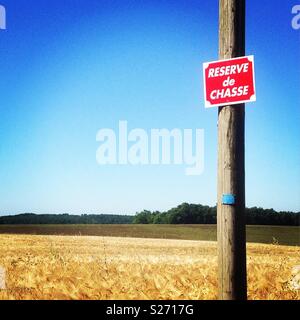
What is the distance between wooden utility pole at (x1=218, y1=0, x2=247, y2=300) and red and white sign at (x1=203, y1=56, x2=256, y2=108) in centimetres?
9

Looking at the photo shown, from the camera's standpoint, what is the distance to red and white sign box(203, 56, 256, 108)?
379cm

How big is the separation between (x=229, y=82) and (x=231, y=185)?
93 centimetres

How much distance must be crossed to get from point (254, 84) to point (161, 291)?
3.36m

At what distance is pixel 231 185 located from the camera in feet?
12.6

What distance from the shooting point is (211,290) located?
5.85 metres

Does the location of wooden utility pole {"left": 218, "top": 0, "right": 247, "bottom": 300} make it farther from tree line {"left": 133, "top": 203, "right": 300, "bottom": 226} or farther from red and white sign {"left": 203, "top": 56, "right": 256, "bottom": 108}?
tree line {"left": 133, "top": 203, "right": 300, "bottom": 226}

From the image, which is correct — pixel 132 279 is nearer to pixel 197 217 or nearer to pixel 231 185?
pixel 231 185

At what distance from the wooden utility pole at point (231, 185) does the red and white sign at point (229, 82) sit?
0.09m

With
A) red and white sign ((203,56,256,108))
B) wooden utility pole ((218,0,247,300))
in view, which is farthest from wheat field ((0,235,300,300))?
red and white sign ((203,56,256,108))

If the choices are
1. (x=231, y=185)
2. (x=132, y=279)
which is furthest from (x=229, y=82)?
(x=132, y=279)

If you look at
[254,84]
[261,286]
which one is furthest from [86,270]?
[254,84]
